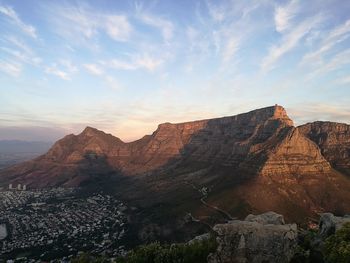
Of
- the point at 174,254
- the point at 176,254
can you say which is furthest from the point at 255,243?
the point at 174,254

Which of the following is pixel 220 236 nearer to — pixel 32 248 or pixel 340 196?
pixel 32 248

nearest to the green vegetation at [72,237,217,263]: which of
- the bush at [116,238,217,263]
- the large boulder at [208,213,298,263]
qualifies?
the bush at [116,238,217,263]

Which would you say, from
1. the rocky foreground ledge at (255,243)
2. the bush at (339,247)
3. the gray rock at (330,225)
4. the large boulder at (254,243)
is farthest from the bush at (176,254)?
the bush at (339,247)

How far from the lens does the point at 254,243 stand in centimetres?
5412

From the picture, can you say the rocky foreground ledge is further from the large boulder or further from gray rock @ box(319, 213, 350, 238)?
gray rock @ box(319, 213, 350, 238)

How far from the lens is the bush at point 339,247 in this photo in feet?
164

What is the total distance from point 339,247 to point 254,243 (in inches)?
452

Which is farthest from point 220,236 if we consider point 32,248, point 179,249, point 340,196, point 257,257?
point 340,196

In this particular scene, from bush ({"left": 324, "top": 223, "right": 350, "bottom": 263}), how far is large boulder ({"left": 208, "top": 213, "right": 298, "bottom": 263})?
16.3 ft

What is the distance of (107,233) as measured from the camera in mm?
Answer: 178750

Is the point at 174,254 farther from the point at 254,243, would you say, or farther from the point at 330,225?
the point at 330,225

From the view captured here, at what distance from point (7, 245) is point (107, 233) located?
1724 inches

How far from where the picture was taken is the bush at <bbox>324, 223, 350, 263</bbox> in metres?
49.9

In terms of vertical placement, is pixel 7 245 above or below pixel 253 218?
below
